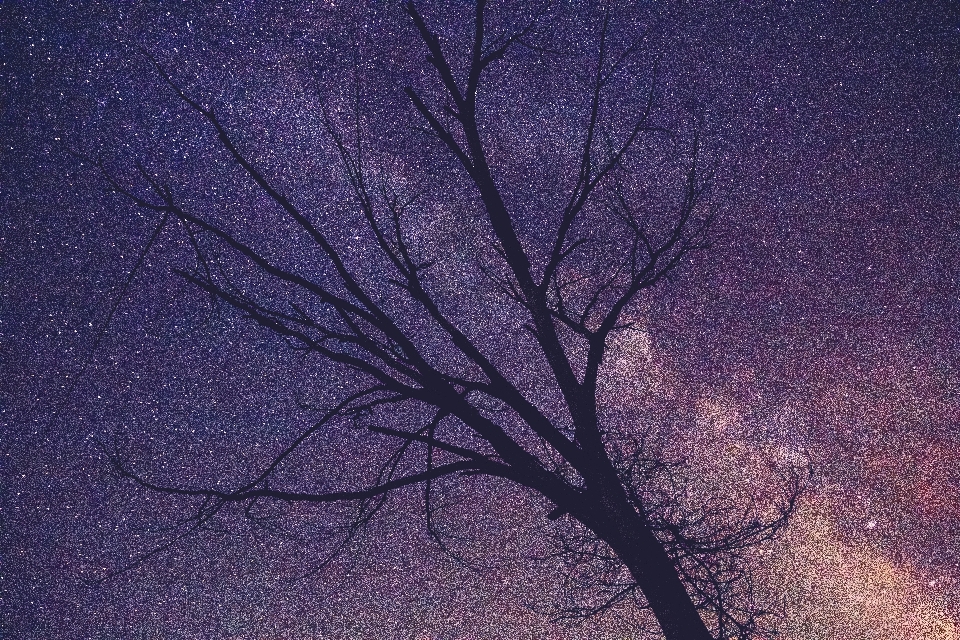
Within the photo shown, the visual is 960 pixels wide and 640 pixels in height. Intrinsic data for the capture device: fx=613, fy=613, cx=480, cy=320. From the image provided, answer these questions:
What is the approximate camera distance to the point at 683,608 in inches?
150

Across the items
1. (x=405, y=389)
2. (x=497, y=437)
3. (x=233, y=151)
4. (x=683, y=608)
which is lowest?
(x=683, y=608)

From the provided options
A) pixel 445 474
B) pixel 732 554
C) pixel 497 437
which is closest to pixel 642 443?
pixel 732 554

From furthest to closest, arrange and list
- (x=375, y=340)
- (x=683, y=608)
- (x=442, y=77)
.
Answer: (x=442, y=77) → (x=375, y=340) → (x=683, y=608)

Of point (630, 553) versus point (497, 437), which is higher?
point (497, 437)

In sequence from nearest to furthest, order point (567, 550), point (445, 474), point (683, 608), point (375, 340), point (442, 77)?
point (683, 608)
point (445, 474)
point (375, 340)
point (442, 77)
point (567, 550)

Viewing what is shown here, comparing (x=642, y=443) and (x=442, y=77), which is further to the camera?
(x=642, y=443)

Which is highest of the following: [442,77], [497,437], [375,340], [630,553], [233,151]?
[442,77]

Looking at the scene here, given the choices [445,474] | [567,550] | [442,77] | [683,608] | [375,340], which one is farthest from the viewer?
[567,550]

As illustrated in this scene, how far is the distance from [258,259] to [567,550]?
3.63m

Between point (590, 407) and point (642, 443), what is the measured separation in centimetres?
152

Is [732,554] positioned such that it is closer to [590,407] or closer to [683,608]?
[683,608]

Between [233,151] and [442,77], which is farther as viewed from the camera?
[442,77]

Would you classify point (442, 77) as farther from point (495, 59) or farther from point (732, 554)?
point (732, 554)

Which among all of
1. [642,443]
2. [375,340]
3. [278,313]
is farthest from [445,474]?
[642,443]
